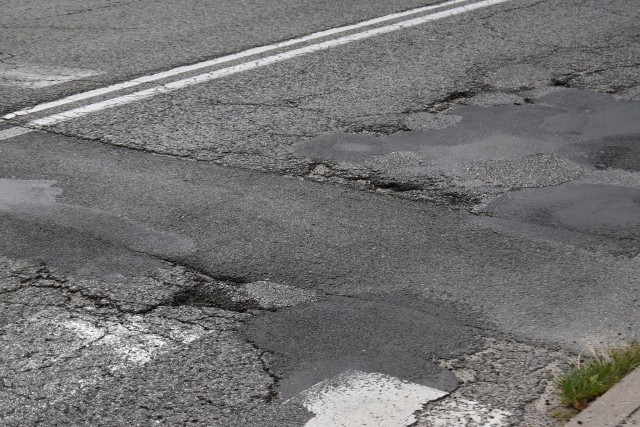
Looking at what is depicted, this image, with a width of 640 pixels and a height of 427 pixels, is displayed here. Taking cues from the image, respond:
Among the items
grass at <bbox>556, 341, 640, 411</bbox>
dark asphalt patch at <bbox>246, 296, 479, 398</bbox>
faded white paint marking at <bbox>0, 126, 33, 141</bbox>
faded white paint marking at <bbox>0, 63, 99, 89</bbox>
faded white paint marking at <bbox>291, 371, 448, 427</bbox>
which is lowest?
faded white paint marking at <bbox>291, 371, 448, 427</bbox>

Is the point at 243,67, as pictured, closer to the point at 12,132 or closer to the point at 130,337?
the point at 12,132

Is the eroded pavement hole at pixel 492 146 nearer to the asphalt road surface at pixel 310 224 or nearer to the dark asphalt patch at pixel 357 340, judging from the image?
the asphalt road surface at pixel 310 224

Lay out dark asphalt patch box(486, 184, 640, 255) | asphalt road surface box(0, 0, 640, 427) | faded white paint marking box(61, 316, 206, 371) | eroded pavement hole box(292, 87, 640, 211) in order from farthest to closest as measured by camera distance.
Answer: eroded pavement hole box(292, 87, 640, 211)
dark asphalt patch box(486, 184, 640, 255)
faded white paint marking box(61, 316, 206, 371)
asphalt road surface box(0, 0, 640, 427)

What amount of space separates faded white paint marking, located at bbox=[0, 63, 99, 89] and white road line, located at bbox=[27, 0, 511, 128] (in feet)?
2.37

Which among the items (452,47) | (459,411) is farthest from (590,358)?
(452,47)

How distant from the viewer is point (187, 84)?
773 cm

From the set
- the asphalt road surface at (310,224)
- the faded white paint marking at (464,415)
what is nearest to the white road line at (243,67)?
the asphalt road surface at (310,224)

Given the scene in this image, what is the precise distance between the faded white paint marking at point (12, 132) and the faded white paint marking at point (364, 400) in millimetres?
3738

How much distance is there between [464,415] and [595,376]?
52 centimetres

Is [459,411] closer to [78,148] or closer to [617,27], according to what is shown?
[78,148]

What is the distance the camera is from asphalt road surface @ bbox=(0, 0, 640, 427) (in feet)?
12.6

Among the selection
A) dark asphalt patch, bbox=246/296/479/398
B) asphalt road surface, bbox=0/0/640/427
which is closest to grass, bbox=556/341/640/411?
asphalt road surface, bbox=0/0/640/427

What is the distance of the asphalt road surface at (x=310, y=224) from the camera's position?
3830 mm

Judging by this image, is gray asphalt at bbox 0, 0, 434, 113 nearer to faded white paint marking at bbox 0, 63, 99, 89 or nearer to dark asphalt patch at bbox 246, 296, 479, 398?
faded white paint marking at bbox 0, 63, 99, 89
